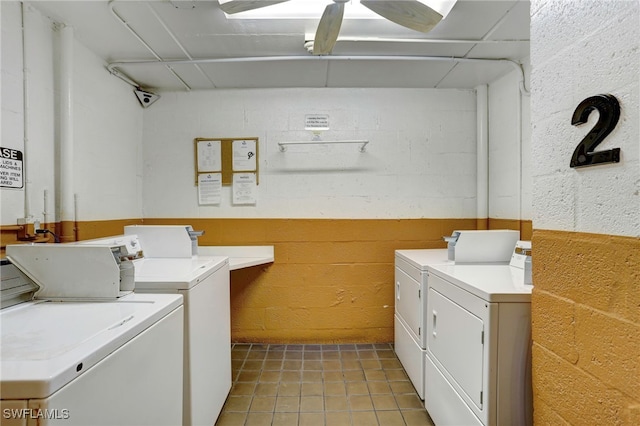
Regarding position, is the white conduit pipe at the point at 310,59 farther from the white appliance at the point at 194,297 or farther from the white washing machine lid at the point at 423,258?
the white washing machine lid at the point at 423,258

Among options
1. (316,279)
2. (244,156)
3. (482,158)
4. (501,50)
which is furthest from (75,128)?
(482,158)

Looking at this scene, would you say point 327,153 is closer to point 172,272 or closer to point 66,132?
point 172,272

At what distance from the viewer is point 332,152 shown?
9.42 ft

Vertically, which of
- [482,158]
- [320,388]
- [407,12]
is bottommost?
[320,388]

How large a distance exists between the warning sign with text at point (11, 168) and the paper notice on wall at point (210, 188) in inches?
50.8

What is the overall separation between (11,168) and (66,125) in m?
0.47

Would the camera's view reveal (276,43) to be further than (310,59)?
No

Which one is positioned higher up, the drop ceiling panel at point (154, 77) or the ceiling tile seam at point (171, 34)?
the ceiling tile seam at point (171, 34)

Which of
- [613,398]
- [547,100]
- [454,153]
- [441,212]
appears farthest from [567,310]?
[454,153]

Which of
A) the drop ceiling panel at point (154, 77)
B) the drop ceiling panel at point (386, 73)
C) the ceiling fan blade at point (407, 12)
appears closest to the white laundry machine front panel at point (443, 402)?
the ceiling fan blade at point (407, 12)

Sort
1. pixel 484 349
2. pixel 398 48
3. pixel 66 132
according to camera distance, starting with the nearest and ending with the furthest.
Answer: pixel 484 349, pixel 66 132, pixel 398 48

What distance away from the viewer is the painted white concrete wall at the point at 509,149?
7.76 feet

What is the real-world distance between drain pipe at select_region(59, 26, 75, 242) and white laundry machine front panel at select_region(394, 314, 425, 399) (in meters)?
2.55

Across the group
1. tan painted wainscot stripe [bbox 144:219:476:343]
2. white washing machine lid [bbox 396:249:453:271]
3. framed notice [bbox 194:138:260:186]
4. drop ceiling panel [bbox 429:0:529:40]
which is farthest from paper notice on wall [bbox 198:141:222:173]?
drop ceiling panel [bbox 429:0:529:40]
